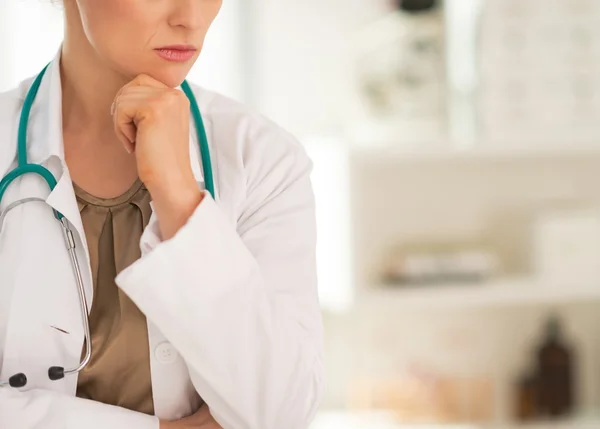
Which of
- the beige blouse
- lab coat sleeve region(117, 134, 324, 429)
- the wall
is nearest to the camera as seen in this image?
lab coat sleeve region(117, 134, 324, 429)

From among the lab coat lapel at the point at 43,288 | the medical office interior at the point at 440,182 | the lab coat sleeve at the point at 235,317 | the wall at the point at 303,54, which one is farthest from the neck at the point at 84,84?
the wall at the point at 303,54

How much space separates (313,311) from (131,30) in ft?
1.26

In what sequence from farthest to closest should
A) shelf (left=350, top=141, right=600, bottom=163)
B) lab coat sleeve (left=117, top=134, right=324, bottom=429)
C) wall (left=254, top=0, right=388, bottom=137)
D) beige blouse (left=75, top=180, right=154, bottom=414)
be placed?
1. wall (left=254, top=0, right=388, bottom=137)
2. shelf (left=350, top=141, right=600, bottom=163)
3. beige blouse (left=75, top=180, right=154, bottom=414)
4. lab coat sleeve (left=117, top=134, right=324, bottom=429)

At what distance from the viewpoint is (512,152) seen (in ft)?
7.83

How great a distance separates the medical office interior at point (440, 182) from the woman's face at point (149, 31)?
1.33 m

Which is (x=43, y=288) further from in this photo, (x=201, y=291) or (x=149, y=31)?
(x=149, y=31)

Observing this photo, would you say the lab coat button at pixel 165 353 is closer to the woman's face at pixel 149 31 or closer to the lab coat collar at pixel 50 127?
the lab coat collar at pixel 50 127

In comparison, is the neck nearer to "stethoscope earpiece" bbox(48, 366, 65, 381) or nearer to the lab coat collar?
the lab coat collar

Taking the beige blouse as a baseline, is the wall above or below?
above

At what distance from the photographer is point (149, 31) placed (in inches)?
37.5

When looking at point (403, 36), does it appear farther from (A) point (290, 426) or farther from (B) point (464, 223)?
(A) point (290, 426)

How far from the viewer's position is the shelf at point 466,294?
7.63 ft

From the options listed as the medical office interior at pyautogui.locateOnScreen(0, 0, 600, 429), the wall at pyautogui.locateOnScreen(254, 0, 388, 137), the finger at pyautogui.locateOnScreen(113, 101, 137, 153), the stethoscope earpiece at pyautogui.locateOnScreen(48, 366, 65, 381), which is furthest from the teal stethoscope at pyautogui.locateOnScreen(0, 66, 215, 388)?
the wall at pyautogui.locateOnScreen(254, 0, 388, 137)

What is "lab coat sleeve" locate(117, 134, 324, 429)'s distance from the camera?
2.96 feet
